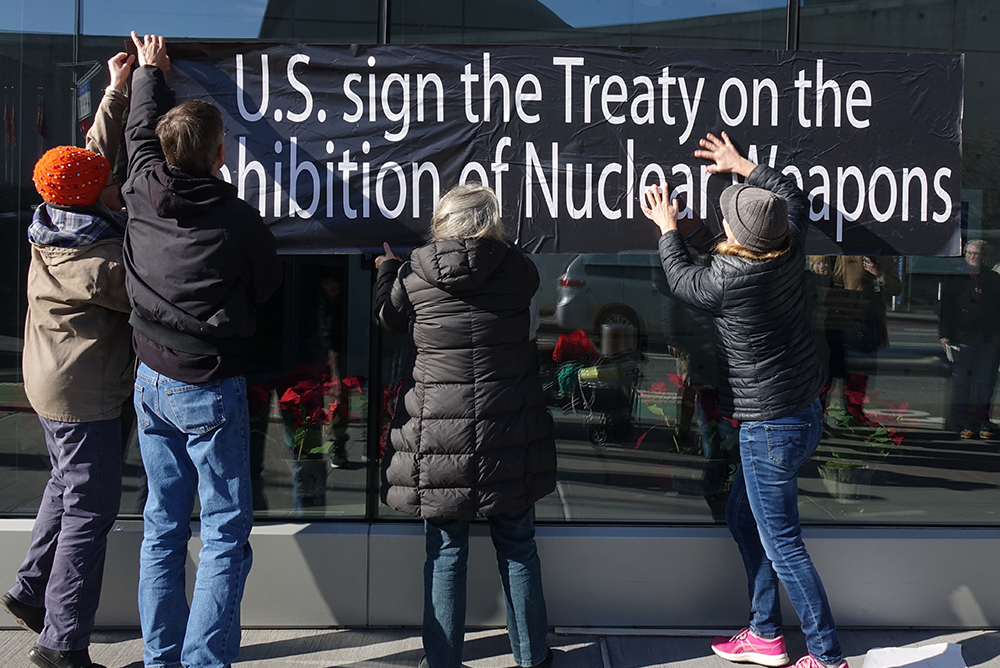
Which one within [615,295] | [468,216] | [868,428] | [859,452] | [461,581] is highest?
[468,216]

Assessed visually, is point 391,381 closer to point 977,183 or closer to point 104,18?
point 104,18

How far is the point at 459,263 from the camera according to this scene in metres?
2.70

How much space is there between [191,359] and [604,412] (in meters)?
1.83

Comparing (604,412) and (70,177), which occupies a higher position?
(70,177)

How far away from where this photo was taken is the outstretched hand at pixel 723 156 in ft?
10.5

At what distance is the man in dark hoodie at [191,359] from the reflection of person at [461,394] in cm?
52

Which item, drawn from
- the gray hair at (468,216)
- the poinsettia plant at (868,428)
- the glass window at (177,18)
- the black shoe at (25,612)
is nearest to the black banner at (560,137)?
the glass window at (177,18)

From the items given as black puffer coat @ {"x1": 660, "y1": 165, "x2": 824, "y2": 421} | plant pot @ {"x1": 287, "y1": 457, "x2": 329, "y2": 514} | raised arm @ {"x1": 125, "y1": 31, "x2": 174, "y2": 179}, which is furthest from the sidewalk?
raised arm @ {"x1": 125, "y1": 31, "x2": 174, "y2": 179}

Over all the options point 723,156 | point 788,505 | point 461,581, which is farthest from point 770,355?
point 461,581

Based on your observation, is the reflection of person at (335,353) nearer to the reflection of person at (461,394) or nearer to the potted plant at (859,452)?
the reflection of person at (461,394)

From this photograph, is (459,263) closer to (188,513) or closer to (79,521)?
(188,513)

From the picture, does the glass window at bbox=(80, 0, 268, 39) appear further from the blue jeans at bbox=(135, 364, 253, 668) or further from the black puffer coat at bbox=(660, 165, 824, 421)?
the black puffer coat at bbox=(660, 165, 824, 421)

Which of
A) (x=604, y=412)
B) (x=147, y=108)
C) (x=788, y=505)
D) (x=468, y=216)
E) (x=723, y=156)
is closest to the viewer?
(x=468, y=216)

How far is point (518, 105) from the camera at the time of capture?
326 cm
